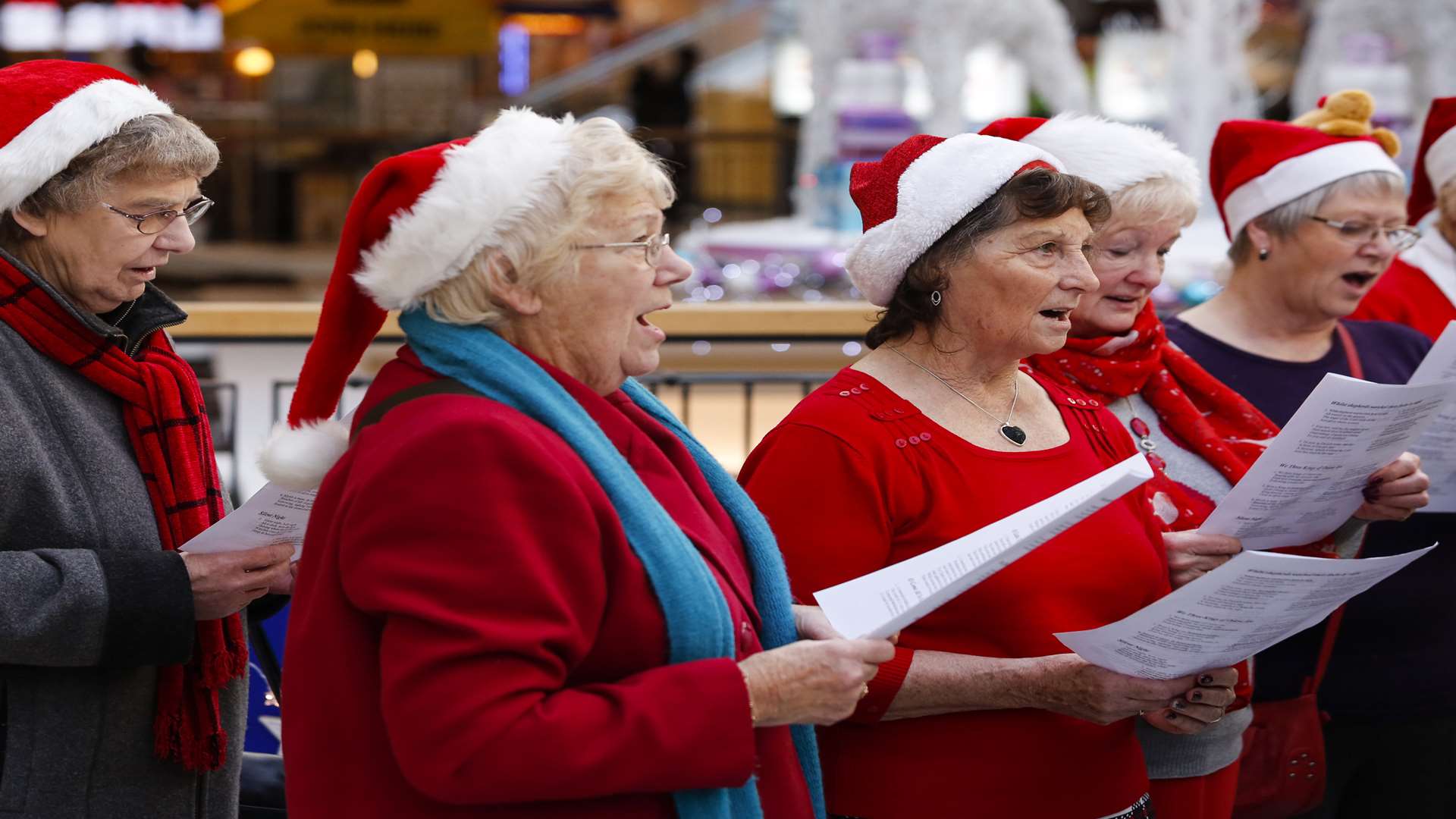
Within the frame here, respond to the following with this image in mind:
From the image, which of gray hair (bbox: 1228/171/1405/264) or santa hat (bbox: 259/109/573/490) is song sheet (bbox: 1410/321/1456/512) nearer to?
gray hair (bbox: 1228/171/1405/264)

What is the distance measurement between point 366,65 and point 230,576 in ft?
53.2

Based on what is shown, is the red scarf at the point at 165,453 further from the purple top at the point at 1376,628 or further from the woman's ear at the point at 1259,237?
the woman's ear at the point at 1259,237

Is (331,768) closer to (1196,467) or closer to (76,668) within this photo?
(76,668)

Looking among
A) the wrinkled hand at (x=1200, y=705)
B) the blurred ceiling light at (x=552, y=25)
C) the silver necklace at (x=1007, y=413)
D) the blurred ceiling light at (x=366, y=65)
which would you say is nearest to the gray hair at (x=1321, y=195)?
the silver necklace at (x=1007, y=413)

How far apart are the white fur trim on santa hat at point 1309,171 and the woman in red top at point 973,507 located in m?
0.80

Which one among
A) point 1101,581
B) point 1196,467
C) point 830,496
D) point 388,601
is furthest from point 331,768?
point 1196,467

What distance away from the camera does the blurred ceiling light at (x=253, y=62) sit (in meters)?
17.4

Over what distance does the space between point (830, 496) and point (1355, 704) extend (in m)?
1.25

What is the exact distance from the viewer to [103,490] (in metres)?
1.99

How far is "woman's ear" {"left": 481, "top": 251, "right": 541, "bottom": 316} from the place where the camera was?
159 centimetres

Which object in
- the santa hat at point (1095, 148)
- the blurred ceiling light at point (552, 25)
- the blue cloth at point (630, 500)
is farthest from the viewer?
the blurred ceiling light at point (552, 25)

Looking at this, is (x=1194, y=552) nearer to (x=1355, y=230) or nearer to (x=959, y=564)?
(x=959, y=564)

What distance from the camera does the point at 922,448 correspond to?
203cm

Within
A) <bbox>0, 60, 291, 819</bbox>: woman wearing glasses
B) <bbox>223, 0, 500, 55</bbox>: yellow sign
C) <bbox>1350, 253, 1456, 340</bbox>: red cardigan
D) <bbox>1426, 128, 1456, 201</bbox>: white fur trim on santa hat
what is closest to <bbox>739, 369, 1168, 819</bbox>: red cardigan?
<bbox>0, 60, 291, 819</bbox>: woman wearing glasses
